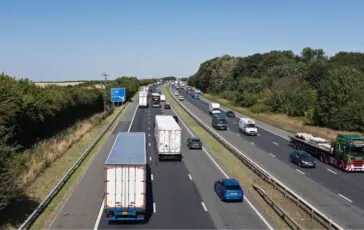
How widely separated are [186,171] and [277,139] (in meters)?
26.5

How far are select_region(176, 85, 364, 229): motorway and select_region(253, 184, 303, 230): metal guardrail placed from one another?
3026mm

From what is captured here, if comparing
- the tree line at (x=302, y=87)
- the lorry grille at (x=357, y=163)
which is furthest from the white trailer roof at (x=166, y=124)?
the tree line at (x=302, y=87)

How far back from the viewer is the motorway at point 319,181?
28.3 metres

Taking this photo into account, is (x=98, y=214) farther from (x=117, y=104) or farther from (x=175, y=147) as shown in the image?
(x=117, y=104)

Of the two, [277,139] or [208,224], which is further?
[277,139]

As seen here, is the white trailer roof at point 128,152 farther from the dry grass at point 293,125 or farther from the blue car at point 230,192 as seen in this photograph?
the dry grass at point 293,125

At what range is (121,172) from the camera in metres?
25.2

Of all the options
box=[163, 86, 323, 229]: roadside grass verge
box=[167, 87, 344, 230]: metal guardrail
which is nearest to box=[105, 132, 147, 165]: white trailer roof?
box=[163, 86, 323, 229]: roadside grass verge

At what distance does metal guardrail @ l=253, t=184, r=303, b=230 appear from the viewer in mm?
23800

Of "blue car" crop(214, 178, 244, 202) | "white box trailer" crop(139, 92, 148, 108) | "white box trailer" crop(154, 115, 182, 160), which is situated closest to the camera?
"blue car" crop(214, 178, 244, 202)

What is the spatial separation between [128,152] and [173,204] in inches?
169

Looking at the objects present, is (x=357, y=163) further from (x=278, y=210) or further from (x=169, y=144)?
(x=278, y=210)

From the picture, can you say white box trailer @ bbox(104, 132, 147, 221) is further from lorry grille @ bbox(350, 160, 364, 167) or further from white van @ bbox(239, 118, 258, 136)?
white van @ bbox(239, 118, 258, 136)

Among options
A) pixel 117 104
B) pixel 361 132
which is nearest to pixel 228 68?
pixel 117 104
